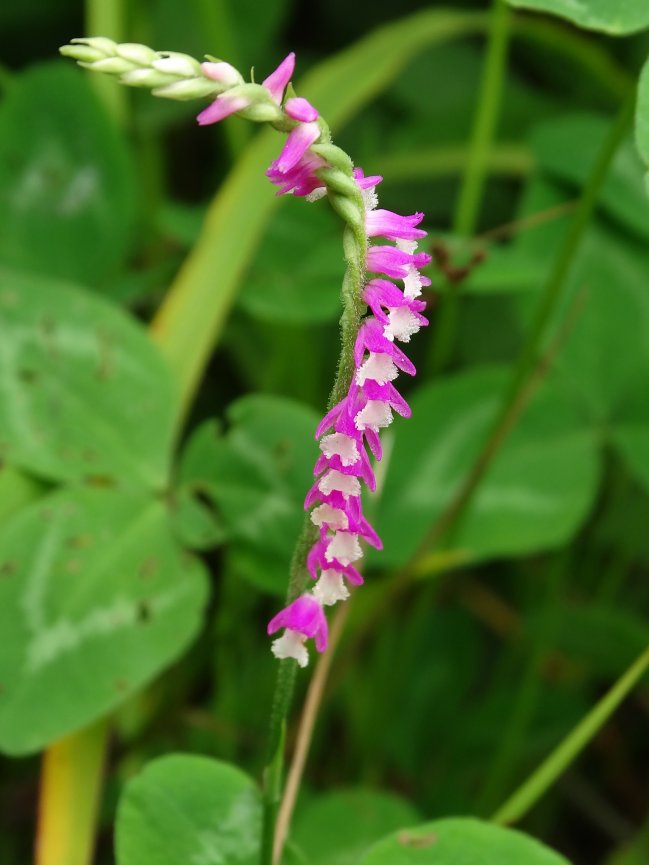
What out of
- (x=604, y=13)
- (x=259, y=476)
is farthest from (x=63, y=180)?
(x=604, y=13)

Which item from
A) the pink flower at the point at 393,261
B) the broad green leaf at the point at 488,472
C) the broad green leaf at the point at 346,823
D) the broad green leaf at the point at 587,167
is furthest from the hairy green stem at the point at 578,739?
the broad green leaf at the point at 587,167

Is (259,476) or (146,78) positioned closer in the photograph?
(146,78)

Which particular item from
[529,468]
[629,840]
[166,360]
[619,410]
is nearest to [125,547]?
[166,360]

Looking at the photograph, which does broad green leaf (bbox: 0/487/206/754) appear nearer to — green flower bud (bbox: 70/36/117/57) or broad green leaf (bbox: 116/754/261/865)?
broad green leaf (bbox: 116/754/261/865)

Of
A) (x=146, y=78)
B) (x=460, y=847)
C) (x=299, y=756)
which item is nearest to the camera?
(x=146, y=78)

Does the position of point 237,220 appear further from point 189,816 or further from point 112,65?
point 112,65

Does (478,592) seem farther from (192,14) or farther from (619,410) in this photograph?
(192,14)
